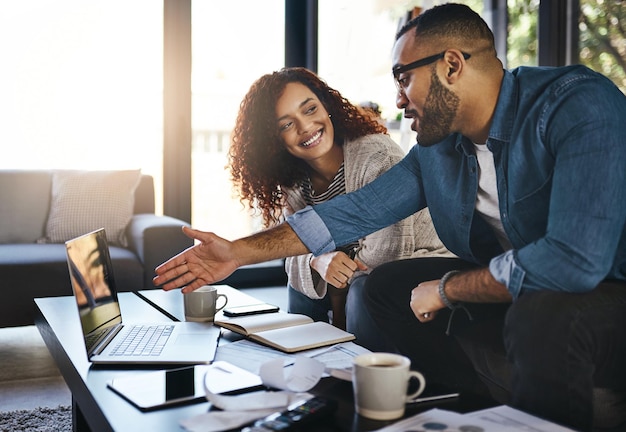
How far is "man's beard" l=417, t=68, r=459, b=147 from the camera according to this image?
4.92 ft

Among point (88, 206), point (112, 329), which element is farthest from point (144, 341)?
point (88, 206)

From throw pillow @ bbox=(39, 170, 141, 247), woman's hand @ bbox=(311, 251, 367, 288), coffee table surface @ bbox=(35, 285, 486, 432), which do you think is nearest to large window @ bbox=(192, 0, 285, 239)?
throw pillow @ bbox=(39, 170, 141, 247)

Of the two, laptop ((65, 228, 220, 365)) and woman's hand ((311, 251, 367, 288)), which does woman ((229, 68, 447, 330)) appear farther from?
laptop ((65, 228, 220, 365))

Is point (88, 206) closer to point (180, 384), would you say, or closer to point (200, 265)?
point (200, 265)

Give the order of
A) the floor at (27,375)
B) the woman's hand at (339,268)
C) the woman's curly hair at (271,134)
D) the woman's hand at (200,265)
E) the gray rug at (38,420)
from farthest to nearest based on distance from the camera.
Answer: the woman's curly hair at (271,134), the floor at (27,375), the woman's hand at (339,268), the gray rug at (38,420), the woman's hand at (200,265)

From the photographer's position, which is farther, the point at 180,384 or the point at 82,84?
the point at 82,84

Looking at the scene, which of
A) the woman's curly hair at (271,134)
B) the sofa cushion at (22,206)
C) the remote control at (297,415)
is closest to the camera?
the remote control at (297,415)

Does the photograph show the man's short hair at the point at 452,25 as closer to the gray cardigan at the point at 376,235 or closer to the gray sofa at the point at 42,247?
the gray cardigan at the point at 376,235

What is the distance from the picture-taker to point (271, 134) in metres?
2.27

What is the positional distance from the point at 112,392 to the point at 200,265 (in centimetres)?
55

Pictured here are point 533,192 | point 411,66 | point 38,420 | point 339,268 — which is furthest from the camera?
point 339,268

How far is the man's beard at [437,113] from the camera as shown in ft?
4.92

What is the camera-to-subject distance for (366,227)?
5.76 ft

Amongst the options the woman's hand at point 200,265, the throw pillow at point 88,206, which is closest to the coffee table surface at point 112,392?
the woman's hand at point 200,265
